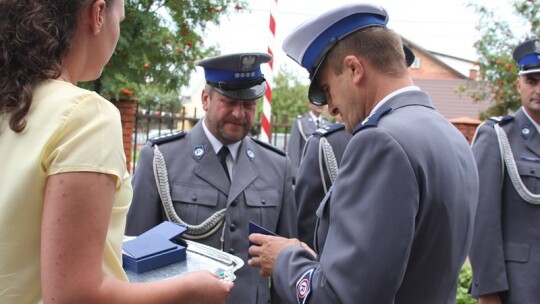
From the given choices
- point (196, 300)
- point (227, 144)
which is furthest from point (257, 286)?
point (196, 300)

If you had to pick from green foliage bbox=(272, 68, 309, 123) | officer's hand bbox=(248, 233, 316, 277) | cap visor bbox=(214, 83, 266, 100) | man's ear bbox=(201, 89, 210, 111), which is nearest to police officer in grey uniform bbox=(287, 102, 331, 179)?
man's ear bbox=(201, 89, 210, 111)


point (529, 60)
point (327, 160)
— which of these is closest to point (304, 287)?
point (327, 160)

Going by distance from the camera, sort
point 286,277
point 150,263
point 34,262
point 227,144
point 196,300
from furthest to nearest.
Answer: point 227,144 < point 286,277 < point 150,263 < point 196,300 < point 34,262

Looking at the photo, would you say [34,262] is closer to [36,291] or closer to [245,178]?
[36,291]

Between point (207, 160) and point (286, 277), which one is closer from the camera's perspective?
point (286, 277)

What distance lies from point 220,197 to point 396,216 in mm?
1341

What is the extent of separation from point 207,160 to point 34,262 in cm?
163

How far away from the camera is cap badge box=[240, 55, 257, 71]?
2870 mm

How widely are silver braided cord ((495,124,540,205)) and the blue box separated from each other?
7.10ft

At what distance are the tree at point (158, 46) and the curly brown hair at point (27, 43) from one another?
4.12m

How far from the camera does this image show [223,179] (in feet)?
9.24

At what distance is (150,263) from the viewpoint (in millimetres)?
1552

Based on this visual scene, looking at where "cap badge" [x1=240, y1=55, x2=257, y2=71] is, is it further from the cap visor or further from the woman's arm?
the woman's arm

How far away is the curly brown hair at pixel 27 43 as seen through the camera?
125cm
